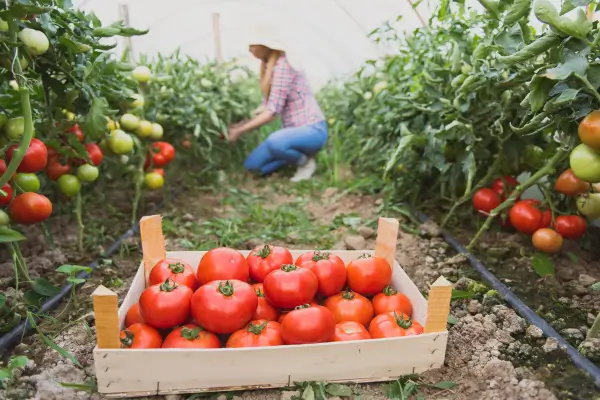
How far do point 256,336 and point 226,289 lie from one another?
0.14 m

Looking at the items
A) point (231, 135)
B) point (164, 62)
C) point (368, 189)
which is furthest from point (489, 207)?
point (164, 62)

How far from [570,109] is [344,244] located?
1186mm

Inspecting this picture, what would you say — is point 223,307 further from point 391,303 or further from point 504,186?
point 504,186

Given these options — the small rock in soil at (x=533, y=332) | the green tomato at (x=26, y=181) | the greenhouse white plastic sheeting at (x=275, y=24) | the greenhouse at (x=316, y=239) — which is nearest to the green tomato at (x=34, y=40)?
the greenhouse at (x=316, y=239)

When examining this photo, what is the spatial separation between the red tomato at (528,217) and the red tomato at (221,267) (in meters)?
1.26

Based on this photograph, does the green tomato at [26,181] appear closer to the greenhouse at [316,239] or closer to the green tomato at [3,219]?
the greenhouse at [316,239]

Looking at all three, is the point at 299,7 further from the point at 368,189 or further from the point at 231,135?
the point at 368,189

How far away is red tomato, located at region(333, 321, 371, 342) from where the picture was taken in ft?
4.38

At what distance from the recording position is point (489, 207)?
2.26 meters

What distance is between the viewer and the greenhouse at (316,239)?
1270mm

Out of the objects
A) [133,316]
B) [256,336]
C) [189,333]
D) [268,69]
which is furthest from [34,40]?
[268,69]

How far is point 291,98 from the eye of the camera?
13.2 ft

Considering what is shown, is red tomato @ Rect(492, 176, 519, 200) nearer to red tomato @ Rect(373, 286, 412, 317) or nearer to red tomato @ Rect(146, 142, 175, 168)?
red tomato @ Rect(373, 286, 412, 317)

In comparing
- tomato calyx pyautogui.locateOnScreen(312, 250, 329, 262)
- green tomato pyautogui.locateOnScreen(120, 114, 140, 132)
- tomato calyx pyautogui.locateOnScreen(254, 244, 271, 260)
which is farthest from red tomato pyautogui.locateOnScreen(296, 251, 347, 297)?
green tomato pyautogui.locateOnScreen(120, 114, 140, 132)
